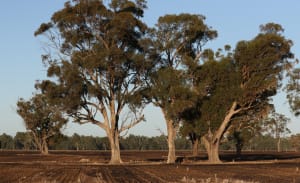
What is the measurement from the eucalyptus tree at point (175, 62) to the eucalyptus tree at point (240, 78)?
347 centimetres

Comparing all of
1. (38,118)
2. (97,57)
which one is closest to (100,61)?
(97,57)

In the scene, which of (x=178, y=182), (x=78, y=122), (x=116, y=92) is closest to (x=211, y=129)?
(x=116, y=92)

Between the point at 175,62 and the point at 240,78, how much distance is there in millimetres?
9340

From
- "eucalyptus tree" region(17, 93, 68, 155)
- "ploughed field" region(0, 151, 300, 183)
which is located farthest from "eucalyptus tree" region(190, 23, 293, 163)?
"eucalyptus tree" region(17, 93, 68, 155)

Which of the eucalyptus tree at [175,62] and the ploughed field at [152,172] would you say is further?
the eucalyptus tree at [175,62]

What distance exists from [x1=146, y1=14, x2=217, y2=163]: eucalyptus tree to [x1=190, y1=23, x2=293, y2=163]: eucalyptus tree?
11.4 feet

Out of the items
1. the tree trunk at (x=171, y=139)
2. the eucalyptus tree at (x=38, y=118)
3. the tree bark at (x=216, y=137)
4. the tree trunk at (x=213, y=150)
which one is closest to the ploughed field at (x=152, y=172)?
the tree trunk at (x=213, y=150)

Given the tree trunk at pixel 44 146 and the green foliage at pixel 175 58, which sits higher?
the green foliage at pixel 175 58

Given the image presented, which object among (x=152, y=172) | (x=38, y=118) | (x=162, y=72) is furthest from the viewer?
(x=38, y=118)

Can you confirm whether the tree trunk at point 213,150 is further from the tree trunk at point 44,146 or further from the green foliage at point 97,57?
the tree trunk at point 44,146

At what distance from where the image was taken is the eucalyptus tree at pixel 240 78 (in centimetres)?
6197

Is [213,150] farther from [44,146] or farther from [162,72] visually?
[44,146]

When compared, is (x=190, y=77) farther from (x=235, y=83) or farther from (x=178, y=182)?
(x=178, y=182)

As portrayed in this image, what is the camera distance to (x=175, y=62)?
66625 millimetres
